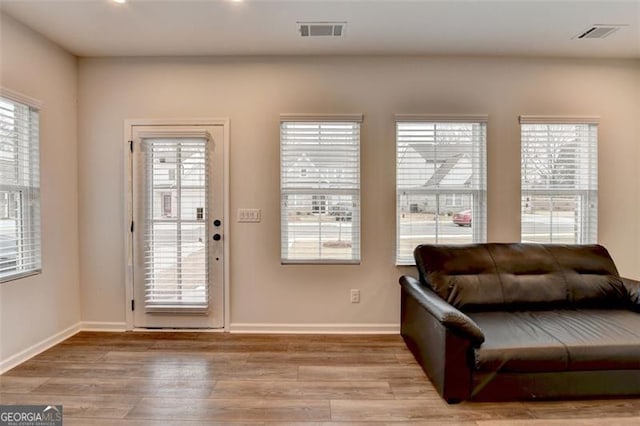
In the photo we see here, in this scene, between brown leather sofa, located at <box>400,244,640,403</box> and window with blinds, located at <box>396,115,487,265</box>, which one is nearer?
brown leather sofa, located at <box>400,244,640,403</box>

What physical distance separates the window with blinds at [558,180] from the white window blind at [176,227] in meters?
3.18

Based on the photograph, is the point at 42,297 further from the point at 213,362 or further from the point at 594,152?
the point at 594,152

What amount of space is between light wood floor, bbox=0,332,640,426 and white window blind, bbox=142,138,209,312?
1.36 feet

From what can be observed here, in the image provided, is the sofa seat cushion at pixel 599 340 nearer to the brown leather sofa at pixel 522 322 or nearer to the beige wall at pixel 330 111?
the brown leather sofa at pixel 522 322

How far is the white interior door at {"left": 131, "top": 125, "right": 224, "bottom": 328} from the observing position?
327 cm

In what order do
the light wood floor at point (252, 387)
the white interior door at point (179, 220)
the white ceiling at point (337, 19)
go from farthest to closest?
the white interior door at point (179, 220)
the white ceiling at point (337, 19)
the light wood floor at point (252, 387)

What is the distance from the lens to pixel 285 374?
2.53 metres

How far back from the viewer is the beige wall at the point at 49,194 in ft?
8.62

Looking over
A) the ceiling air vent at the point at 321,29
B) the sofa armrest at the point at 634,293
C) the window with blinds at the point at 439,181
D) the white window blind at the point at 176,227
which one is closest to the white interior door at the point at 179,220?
the white window blind at the point at 176,227

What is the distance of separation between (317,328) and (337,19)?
2758 millimetres

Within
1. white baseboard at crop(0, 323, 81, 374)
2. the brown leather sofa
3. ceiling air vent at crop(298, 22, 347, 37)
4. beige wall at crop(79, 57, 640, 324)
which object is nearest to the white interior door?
beige wall at crop(79, 57, 640, 324)

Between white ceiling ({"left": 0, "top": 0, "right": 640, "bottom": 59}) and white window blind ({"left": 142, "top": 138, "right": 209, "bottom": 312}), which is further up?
white ceiling ({"left": 0, "top": 0, "right": 640, "bottom": 59})

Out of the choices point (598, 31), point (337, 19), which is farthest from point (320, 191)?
point (598, 31)

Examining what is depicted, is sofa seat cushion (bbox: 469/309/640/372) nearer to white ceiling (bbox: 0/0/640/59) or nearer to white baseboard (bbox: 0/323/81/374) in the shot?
white ceiling (bbox: 0/0/640/59)
